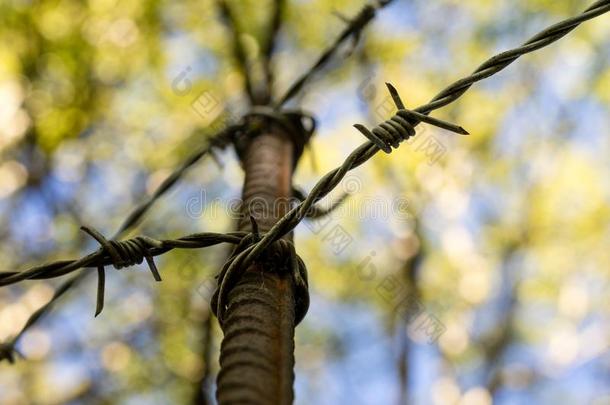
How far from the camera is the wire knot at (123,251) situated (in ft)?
4.12

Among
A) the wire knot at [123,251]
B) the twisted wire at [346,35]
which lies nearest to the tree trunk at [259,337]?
the wire knot at [123,251]

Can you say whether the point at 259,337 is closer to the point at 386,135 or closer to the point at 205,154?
the point at 386,135

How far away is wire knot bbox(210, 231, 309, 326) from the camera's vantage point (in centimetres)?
125

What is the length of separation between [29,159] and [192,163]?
5.19 m

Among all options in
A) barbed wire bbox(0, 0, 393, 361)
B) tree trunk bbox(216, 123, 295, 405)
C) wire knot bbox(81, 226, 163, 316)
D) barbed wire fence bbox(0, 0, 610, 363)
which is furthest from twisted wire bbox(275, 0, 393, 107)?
wire knot bbox(81, 226, 163, 316)

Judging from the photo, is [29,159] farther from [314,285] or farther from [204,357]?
[204,357]

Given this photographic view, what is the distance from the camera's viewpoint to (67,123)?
6406 millimetres

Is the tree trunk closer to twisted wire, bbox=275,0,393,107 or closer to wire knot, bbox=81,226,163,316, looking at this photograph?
wire knot, bbox=81,226,163,316

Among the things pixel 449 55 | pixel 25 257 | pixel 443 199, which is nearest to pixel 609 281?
pixel 443 199

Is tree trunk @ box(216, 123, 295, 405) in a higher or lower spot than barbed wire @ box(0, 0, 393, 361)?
lower

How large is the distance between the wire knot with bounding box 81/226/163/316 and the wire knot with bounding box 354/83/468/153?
0.46m

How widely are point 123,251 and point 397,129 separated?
1.88 feet

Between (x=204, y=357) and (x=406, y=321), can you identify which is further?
(x=406, y=321)

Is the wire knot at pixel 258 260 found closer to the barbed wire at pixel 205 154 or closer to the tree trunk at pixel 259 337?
the tree trunk at pixel 259 337
